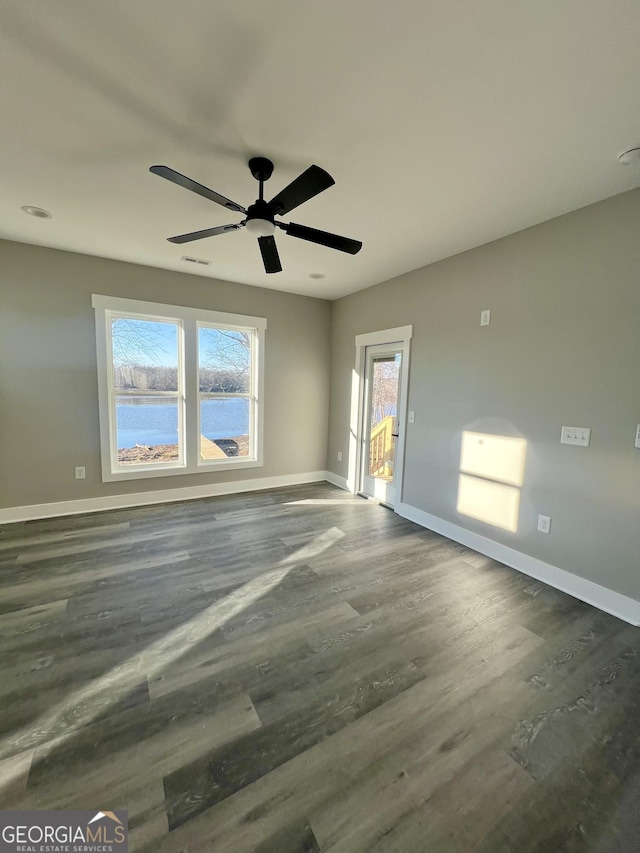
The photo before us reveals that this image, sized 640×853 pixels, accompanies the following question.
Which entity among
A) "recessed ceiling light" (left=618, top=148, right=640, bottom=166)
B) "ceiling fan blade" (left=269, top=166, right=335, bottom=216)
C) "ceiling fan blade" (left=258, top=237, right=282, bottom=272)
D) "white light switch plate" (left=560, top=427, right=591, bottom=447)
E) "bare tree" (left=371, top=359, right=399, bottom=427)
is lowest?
"white light switch plate" (left=560, top=427, right=591, bottom=447)

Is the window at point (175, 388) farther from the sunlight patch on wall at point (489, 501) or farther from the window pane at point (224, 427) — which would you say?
the sunlight patch on wall at point (489, 501)

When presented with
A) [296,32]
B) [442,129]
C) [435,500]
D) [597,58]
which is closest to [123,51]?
[296,32]

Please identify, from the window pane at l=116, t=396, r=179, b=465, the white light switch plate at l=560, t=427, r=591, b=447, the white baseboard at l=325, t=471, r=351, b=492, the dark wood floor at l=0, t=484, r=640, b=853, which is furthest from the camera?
the white baseboard at l=325, t=471, r=351, b=492

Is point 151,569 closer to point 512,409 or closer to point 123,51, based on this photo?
point 123,51

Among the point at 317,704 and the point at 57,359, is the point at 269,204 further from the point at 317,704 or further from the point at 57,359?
the point at 57,359

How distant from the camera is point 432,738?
1451mm

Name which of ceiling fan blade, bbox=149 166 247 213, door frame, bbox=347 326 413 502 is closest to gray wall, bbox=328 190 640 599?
door frame, bbox=347 326 413 502

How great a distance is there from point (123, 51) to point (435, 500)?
12.4 ft

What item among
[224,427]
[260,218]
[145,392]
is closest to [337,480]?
[224,427]

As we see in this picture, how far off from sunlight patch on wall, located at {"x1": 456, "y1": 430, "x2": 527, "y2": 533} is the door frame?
2.61 ft

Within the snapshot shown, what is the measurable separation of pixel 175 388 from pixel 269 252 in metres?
2.47

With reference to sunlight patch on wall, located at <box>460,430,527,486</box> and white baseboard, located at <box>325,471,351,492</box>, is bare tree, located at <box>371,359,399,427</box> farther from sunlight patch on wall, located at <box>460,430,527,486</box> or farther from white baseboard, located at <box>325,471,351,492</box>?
sunlight patch on wall, located at <box>460,430,527,486</box>

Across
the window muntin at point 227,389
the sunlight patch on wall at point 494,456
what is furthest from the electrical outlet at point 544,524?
the window muntin at point 227,389

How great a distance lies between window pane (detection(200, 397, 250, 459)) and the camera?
4480 millimetres
